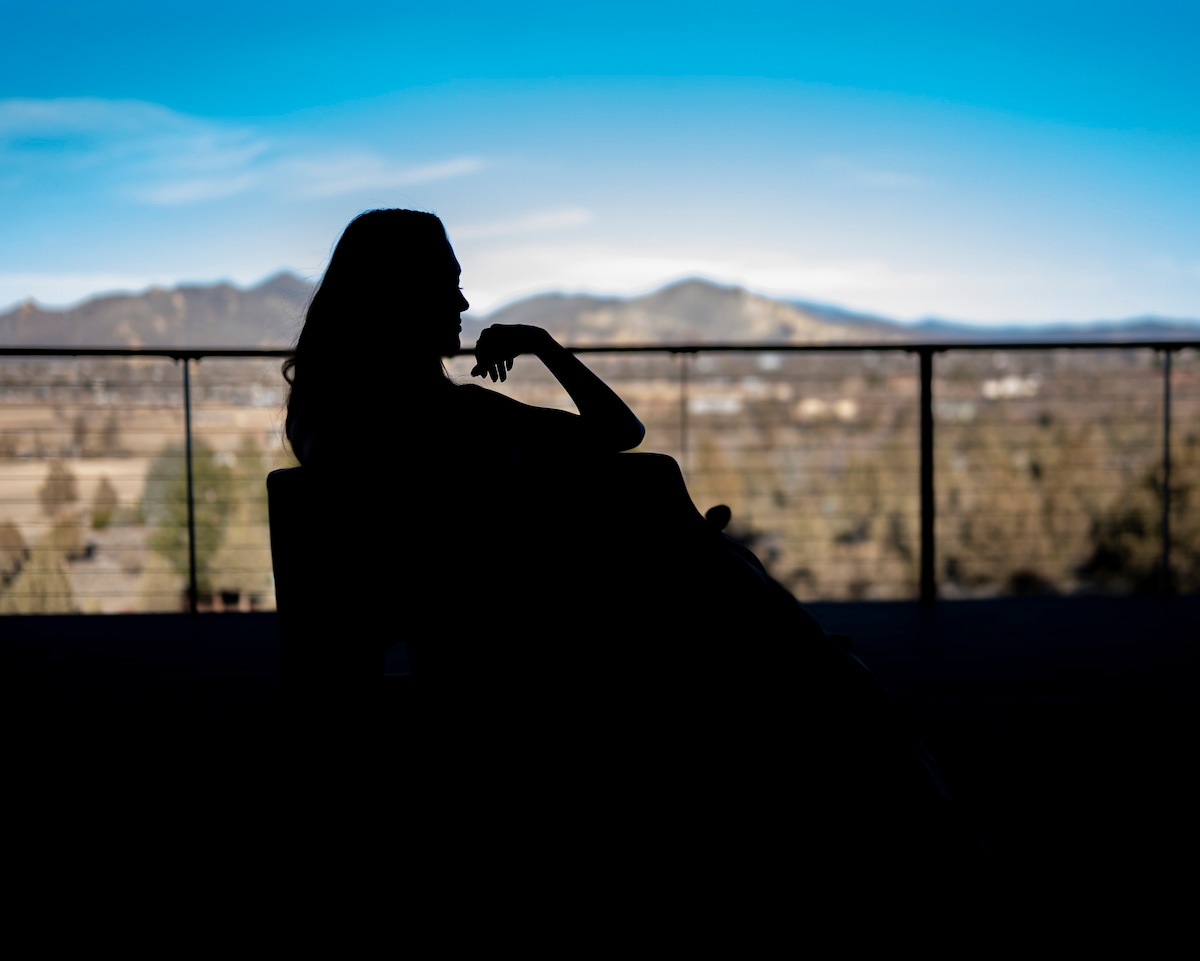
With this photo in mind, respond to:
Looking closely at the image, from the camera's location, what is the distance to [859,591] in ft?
99.6

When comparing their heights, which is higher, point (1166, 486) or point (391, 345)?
point (391, 345)

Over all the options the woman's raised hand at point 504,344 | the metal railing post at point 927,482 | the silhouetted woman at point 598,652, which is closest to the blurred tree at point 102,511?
the woman's raised hand at point 504,344

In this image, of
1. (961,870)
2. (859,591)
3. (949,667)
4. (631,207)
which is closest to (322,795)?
(961,870)

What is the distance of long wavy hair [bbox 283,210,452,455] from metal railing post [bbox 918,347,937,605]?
198 centimetres

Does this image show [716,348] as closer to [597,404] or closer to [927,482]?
[927,482]

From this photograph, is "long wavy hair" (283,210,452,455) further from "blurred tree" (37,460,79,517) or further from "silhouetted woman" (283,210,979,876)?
"blurred tree" (37,460,79,517)

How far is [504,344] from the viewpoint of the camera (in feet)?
4.35

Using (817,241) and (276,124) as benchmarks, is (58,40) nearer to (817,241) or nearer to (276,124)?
(276,124)

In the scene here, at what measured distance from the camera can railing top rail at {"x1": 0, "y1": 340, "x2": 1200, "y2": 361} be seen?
2.60 m

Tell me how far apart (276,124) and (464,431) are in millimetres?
38304

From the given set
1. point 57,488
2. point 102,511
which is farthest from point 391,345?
point 57,488

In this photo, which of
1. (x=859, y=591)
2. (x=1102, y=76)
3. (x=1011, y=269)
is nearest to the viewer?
(x=1102, y=76)

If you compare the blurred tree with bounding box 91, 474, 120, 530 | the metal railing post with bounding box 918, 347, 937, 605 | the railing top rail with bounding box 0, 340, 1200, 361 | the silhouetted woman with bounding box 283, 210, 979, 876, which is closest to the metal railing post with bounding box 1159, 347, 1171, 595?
the railing top rail with bounding box 0, 340, 1200, 361

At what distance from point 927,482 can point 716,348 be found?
0.78 metres
